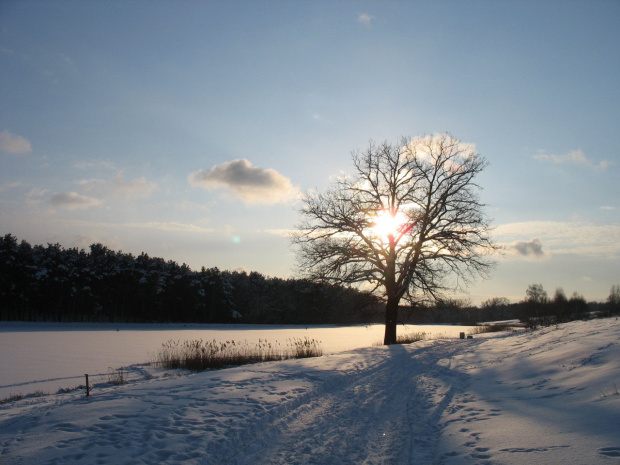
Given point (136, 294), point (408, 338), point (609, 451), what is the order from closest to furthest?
point (609, 451) < point (408, 338) < point (136, 294)

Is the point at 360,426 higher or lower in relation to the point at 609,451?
lower

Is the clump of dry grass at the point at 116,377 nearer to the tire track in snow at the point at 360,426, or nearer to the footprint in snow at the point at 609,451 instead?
the tire track in snow at the point at 360,426

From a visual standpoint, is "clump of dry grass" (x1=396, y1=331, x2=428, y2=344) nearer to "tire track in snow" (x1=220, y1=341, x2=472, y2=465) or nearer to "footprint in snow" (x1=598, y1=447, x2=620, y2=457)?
"tire track in snow" (x1=220, y1=341, x2=472, y2=465)

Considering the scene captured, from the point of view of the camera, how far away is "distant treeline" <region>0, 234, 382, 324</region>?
5909 cm

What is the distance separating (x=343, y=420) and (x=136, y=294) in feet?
236

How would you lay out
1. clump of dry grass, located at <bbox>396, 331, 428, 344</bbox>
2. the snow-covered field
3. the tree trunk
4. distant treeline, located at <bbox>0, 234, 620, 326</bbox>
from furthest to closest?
distant treeline, located at <bbox>0, 234, 620, 326</bbox>, clump of dry grass, located at <bbox>396, 331, 428, 344</bbox>, the tree trunk, the snow-covered field

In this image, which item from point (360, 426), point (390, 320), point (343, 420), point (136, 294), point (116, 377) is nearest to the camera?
point (360, 426)

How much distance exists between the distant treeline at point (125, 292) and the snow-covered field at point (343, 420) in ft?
120

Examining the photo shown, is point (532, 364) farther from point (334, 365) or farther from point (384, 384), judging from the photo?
point (334, 365)

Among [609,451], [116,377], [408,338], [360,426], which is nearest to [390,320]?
[408,338]

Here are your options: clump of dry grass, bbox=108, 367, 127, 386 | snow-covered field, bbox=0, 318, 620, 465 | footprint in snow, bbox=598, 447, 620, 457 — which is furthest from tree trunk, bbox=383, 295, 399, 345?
footprint in snow, bbox=598, 447, 620, 457

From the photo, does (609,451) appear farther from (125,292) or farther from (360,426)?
(125,292)

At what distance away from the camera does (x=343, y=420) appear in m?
6.88

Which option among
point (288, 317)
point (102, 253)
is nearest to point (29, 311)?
point (102, 253)
